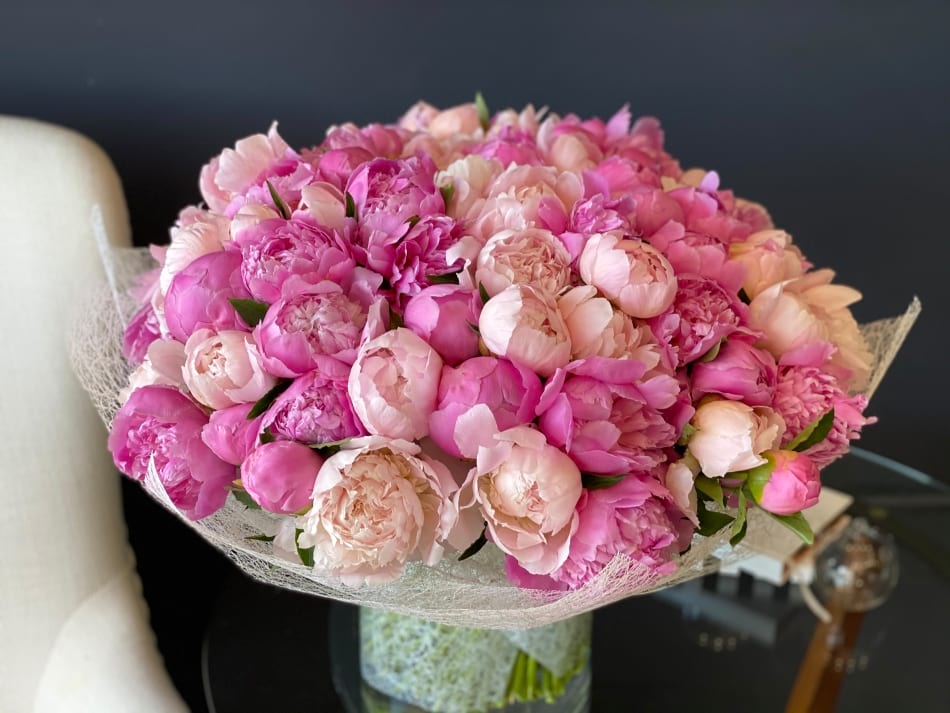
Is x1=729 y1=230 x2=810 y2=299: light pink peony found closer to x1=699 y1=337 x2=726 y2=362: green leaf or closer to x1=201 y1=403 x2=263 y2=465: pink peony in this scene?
x1=699 y1=337 x2=726 y2=362: green leaf

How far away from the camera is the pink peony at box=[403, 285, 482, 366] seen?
0.45m

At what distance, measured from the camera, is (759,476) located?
47 centimetres

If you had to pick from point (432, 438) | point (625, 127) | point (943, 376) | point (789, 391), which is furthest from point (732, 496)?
point (943, 376)

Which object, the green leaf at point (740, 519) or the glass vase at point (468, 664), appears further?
the glass vase at point (468, 664)

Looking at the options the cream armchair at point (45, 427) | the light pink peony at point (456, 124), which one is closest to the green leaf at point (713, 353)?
the light pink peony at point (456, 124)

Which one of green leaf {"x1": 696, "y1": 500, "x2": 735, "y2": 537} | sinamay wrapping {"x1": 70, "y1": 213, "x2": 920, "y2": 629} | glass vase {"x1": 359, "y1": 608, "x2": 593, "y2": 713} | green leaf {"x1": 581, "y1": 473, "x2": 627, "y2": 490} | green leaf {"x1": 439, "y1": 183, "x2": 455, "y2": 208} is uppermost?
green leaf {"x1": 439, "y1": 183, "x2": 455, "y2": 208}

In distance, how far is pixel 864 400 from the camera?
0.51 meters

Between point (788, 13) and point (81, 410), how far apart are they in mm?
934

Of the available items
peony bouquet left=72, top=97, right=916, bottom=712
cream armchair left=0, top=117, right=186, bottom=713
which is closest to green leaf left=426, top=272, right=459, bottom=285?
peony bouquet left=72, top=97, right=916, bottom=712

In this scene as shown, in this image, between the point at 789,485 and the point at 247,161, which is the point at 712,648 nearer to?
the point at 789,485

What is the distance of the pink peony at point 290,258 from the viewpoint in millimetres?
460

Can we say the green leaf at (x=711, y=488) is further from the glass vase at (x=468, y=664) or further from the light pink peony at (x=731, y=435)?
the glass vase at (x=468, y=664)

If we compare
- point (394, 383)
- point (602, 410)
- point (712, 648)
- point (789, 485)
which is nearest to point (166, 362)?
point (394, 383)

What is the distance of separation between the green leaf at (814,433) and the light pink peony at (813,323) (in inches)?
1.8
